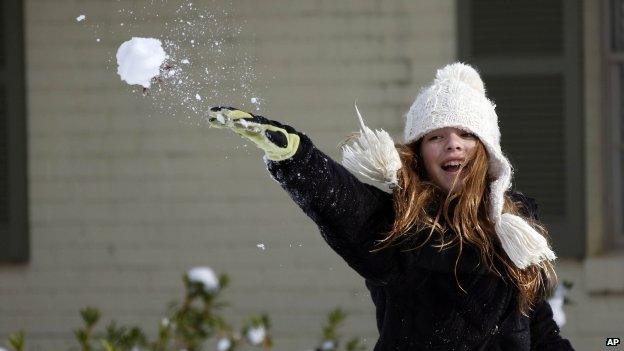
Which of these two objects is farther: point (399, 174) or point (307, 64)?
point (307, 64)

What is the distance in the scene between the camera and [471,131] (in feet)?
9.95

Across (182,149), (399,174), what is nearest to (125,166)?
(182,149)

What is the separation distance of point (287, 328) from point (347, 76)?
1300 mm

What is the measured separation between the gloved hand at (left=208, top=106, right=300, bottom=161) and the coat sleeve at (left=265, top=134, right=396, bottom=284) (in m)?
0.03

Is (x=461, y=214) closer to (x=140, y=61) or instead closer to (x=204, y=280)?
(x=204, y=280)

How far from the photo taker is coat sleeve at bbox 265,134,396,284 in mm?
2584

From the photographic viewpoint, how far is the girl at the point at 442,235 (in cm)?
282

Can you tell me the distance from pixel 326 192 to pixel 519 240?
56 centimetres

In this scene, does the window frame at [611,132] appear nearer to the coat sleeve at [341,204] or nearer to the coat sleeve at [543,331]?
the coat sleeve at [543,331]

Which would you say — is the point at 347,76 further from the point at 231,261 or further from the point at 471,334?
the point at 471,334

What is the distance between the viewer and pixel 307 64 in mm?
6293

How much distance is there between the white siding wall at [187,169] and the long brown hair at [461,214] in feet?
10.4

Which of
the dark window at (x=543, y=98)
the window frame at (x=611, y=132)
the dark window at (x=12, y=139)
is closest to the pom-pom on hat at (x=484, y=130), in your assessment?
the dark window at (x=543, y=98)

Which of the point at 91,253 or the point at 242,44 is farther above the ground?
the point at 242,44
